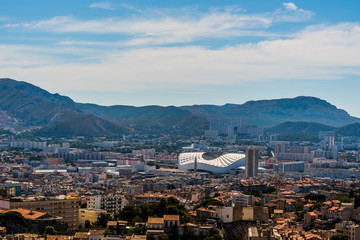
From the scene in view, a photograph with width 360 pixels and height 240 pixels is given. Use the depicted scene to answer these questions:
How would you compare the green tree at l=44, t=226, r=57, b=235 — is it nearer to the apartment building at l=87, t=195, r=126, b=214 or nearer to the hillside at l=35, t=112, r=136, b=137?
the apartment building at l=87, t=195, r=126, b=214

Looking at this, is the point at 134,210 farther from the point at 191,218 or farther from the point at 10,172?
the point at 10,172

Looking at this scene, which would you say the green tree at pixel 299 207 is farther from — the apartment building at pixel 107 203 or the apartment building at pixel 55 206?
the apartment building at pixel 55 206

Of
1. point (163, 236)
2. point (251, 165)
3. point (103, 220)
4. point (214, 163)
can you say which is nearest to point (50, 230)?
point (103, 220)

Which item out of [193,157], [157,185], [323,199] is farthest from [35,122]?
[323,199]

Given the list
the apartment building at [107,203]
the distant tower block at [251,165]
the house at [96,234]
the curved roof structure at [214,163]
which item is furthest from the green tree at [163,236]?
the curved roof structure at [214,163]

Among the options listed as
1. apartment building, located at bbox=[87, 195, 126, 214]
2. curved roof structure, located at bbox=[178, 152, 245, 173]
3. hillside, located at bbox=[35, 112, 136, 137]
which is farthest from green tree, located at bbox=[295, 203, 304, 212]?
hillside, located at bbox=[35, 112, 136, 137]
